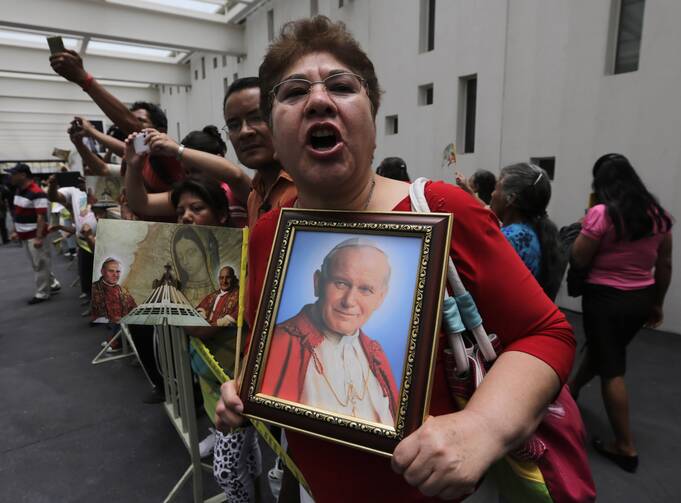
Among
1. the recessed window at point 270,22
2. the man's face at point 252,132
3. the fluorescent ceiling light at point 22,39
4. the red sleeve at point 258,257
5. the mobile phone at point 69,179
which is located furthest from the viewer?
the fluorescent ceiling light at point 22,39

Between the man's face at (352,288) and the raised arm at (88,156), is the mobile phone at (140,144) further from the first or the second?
the raised arm at (88,156)

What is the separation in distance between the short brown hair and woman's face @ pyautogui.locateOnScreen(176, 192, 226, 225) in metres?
1.10

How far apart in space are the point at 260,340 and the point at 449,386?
42 cm

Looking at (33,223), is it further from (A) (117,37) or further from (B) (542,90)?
(B) (542,90)

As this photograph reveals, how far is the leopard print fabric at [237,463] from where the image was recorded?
1826 millimetres

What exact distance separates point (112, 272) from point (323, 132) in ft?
3.80

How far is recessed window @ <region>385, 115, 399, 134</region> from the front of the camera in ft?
25.4

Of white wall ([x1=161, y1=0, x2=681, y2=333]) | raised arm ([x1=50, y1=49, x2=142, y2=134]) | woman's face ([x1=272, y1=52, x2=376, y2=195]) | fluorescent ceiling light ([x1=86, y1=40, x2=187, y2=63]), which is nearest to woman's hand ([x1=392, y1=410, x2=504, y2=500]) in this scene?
woman's face ([x1=272, y1=52, x2=376, y2=195])

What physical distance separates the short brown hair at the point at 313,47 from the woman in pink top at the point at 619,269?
6.96ft

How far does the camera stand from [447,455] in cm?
63

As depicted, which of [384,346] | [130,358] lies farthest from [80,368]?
[384,346]

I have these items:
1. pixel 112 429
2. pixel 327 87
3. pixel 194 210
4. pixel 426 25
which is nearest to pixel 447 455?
pixel 327 87

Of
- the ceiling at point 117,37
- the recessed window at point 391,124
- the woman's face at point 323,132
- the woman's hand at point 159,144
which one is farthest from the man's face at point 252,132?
the ceiling at point 117,37

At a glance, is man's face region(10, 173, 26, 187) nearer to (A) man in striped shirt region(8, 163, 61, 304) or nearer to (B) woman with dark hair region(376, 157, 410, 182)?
(A) man in striped shirt region(8, 163, 61, 304)
